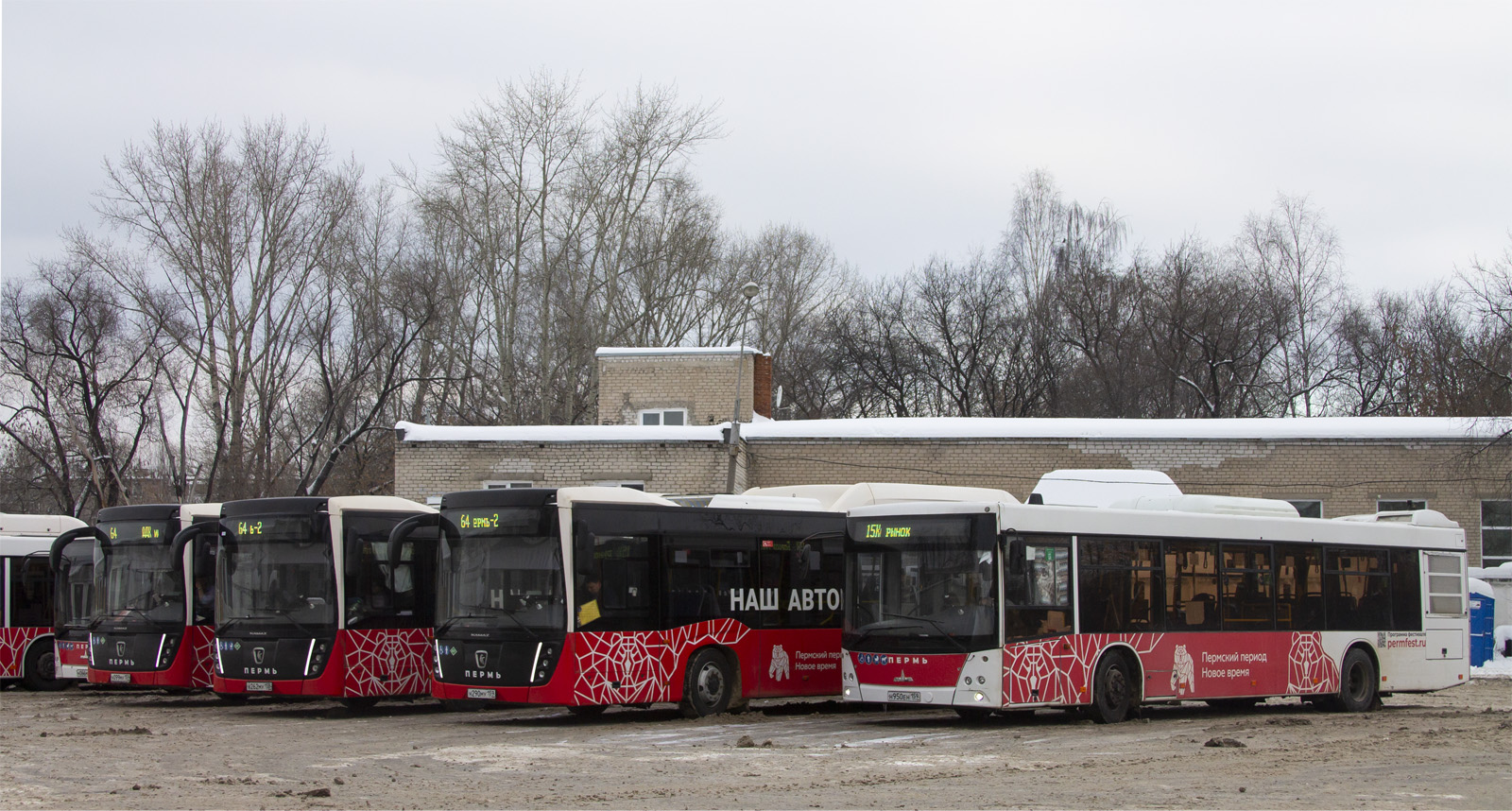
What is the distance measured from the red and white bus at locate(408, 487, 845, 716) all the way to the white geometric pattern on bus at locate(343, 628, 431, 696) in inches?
70.4

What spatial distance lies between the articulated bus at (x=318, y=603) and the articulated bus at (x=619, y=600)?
1.47 metres

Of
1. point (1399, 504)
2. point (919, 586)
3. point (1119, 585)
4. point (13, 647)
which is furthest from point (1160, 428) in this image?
point (13, 647)

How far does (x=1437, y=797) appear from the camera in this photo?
387 inches

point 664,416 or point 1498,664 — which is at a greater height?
point 664,416

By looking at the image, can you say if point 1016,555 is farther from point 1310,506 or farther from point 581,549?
point 1310,506

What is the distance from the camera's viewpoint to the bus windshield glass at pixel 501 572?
15.6 m

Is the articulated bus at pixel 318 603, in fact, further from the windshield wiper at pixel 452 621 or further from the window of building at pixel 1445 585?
the window of building at pixel 1445 585

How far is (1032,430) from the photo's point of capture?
31.7m

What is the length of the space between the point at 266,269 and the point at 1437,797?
42374 mm

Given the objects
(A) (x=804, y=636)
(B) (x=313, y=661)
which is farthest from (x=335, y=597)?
(A) (x=804, y=636)

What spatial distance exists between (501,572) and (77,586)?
861cm

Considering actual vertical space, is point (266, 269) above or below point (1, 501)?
above

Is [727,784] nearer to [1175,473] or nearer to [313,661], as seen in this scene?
[313,661]

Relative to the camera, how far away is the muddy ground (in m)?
9.76
